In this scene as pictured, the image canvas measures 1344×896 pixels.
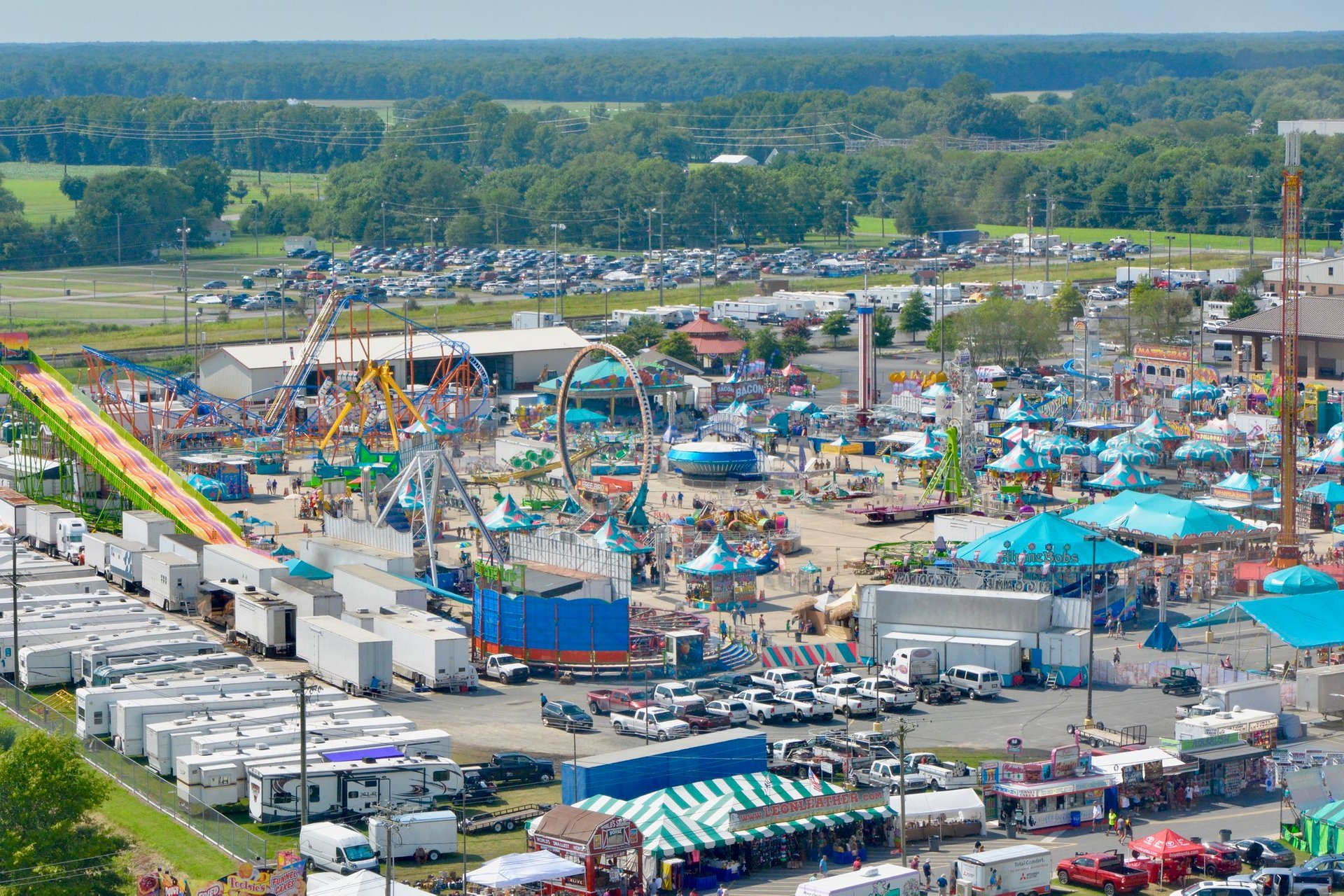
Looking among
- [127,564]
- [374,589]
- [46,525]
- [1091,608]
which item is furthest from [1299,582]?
[46,525]

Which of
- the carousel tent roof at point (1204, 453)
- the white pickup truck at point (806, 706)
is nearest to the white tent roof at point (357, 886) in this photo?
the white pickup truck at point (806, 706)

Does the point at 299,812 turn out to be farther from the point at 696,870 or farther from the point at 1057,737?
the point at 1057,737

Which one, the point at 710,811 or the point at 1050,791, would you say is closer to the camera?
the point at 710,811

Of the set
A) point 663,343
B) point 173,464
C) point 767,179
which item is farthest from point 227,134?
point 173,464

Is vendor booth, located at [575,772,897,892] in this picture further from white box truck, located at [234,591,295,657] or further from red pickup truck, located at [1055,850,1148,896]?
white box truck, located at [234,591,295,657]

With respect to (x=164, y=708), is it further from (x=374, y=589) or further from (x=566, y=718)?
(x=374, y=589)
